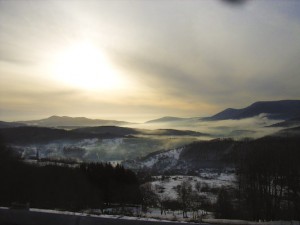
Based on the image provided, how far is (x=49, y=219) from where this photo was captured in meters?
4.57

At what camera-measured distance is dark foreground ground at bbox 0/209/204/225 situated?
4.29 meters

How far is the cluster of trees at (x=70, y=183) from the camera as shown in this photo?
186ft

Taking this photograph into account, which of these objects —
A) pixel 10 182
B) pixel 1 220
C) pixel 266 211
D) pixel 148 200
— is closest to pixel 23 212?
pixel 1 220

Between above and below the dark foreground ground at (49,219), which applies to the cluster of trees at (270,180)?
below

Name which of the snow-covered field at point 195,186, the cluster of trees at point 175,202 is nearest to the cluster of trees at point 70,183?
the cluster of trees at point 175,202

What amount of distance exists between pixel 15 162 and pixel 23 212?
62.9 m

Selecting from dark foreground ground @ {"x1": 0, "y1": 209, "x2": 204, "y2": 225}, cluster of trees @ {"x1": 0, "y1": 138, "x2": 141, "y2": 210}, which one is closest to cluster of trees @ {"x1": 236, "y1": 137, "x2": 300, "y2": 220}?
cluster of trees @ {"x1": 0, "y1": 138, "x2": 141, "y2": 210}

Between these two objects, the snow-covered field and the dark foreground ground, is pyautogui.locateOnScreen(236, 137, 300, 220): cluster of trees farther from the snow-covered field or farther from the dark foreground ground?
the dark foreground ground

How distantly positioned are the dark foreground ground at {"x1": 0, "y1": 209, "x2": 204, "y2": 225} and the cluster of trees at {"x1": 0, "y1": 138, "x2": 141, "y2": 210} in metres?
50.1

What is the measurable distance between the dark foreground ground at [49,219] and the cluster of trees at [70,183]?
5006cm

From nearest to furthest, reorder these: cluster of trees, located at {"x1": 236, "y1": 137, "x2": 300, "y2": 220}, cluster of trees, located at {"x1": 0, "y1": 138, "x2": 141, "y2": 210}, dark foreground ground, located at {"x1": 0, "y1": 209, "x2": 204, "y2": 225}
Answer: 1. dark foreground ground, located at {"x1": 0, "y1": 209, "x2": 204, "y2": 225}
2. cluster of trees, located at {"x1": 236, "y1": 137, "x2": 300, "y2": 220}
3. cluster of trees, located at {"x1": 0, "y1": 138, "x2": 141, "y2": 210}

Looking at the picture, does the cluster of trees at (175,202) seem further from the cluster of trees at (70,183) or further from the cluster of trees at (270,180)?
the cluster of trees at (270,180)

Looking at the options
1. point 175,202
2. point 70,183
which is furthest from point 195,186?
point 70,183

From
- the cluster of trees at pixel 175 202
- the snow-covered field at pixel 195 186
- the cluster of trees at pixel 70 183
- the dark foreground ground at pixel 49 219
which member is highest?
the dark foreground ground at pixel 49 219
